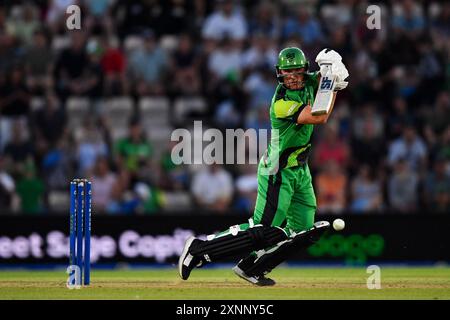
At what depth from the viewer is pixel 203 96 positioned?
54.9ft

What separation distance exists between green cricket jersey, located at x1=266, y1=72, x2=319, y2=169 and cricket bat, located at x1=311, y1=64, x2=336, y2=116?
28 cm

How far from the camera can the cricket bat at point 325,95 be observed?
957 cm

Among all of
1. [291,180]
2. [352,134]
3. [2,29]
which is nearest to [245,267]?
[291,180]

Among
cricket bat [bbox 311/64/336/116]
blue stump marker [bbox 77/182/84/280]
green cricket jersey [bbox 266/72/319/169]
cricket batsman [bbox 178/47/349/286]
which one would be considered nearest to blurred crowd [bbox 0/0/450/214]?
blue stump marker [bbox 77/182/84/280]

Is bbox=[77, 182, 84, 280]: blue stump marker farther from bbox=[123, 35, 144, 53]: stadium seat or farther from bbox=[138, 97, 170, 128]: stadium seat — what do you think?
bbox=[123, 35, 144, 53]: stadium seat

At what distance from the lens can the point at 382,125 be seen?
16.3 metres

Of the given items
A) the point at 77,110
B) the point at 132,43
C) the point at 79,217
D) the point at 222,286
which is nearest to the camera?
the point at 79,217

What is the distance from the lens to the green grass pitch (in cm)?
989

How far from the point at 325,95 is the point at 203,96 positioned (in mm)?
7221

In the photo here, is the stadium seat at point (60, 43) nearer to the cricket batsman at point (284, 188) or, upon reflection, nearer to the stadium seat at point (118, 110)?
the stadium seat at point (118, 110)

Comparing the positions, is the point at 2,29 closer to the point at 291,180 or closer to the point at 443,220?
the point at 443,220

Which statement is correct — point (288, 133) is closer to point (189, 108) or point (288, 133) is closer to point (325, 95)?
point (325, 95)

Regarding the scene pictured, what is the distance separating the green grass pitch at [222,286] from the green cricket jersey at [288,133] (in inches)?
48.5

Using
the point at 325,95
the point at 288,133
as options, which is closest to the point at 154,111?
the point at 288,133
